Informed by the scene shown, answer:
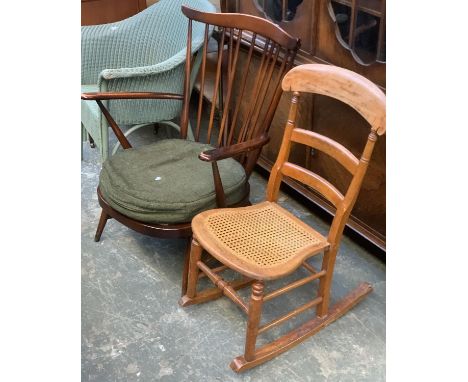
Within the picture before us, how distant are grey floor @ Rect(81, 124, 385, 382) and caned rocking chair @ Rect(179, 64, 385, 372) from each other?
6cm

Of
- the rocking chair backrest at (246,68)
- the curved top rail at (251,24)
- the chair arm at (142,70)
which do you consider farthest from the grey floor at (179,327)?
the curved top rail at (251,24)

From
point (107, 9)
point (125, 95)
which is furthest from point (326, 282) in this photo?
point (107, 9)

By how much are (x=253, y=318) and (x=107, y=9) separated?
9.59ft

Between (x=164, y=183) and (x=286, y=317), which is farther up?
(x=164, y=183)

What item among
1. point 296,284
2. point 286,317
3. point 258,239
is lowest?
point 286,317

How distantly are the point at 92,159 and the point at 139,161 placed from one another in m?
1.05

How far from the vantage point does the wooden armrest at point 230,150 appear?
1839 millimetres

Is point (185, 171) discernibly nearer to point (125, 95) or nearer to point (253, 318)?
point (125, 95)

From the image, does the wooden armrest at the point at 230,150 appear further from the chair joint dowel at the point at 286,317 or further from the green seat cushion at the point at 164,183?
the chair joint dowel at the point at 286,317

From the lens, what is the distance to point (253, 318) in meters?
1.77

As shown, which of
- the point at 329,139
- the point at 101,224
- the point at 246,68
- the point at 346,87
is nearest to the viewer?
the point at 346,87

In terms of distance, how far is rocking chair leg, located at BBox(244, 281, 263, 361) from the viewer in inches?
68.2
